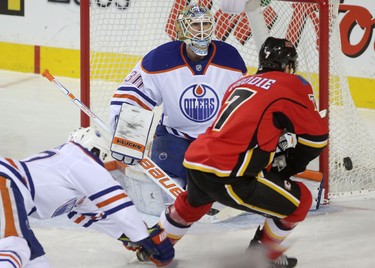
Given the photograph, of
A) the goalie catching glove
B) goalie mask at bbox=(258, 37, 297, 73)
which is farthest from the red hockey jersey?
the goalie catching glove

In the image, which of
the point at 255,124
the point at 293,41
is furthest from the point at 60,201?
the point at 293,41

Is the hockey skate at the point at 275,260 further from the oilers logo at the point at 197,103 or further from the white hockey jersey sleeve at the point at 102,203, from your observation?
the oilers logo at the point at 197,103

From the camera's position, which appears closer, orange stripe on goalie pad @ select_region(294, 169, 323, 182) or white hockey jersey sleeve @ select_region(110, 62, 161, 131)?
white hockey jersey sleeve @ select_region(110, 62, 161, 131)

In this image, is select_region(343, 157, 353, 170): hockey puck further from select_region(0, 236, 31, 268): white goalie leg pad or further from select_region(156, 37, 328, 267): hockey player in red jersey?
select_region(0, 236, 31, 268): white goalie leg pad

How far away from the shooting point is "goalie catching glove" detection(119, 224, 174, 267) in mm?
3219

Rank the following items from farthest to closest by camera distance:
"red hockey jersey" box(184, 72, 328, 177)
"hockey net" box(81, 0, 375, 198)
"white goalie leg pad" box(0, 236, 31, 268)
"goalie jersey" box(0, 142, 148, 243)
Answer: "hockey net" box(81, 0, 375, 198), "red hockey jersey" box(184, 72, 328, 177), "goalie jersey" box(0, 142, 148, 243), "white goalie leg pad" box(0, 236, 31, 268)

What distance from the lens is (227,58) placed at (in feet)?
13.7

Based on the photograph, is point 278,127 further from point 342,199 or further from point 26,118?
Result: point 26,118

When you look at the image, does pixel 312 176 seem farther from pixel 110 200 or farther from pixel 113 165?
pixel 110 200

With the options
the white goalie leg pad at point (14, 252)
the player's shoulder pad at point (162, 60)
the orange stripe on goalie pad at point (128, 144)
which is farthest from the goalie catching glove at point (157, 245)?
the player's shoulder pad at point (162, 60)

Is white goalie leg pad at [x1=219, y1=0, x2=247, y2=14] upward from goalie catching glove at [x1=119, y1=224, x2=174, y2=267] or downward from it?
upward

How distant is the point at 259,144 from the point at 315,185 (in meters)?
1.26

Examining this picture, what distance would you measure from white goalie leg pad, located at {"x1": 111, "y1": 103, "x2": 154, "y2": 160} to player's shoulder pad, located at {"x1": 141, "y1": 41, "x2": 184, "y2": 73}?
415mm

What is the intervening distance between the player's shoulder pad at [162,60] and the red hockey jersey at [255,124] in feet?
2.90
